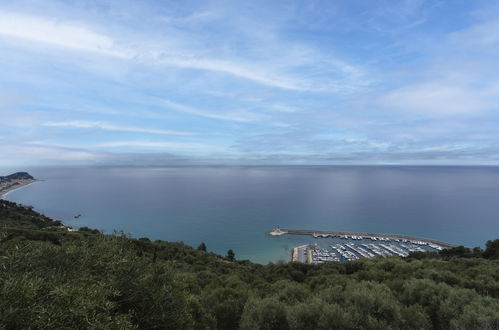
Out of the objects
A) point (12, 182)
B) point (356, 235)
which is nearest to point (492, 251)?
point (356, 235)

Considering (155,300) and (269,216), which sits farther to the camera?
(269,216)

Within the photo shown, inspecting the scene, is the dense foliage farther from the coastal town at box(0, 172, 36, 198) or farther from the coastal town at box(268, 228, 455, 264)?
the coastal town at box(0, 172, 36, 198)

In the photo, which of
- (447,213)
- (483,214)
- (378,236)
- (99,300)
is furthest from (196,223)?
(483,214)

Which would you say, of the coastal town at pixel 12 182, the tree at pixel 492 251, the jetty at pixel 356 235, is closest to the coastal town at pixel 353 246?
the jetty at pixel 356 235

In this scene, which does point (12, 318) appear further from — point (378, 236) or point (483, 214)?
point (483, 214)

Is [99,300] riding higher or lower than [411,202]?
higher

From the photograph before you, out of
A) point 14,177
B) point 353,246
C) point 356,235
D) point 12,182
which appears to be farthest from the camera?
point 14,177

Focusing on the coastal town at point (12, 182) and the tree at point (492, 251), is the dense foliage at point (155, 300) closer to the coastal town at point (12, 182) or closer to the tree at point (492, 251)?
the tree at point (492, 251)

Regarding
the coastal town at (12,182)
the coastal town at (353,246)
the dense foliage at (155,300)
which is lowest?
the coastal town at (353,246)

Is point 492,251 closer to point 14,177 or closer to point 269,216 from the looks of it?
point 269,216
